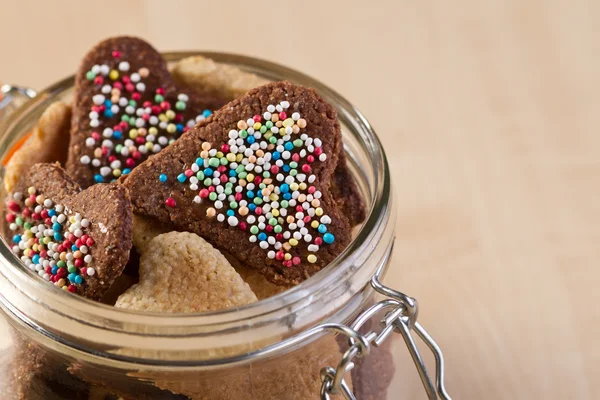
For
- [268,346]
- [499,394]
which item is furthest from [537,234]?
[268,346]

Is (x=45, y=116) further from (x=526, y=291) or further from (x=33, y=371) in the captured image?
(x=526, y=291)

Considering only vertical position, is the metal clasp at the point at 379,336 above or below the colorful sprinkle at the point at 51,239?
below

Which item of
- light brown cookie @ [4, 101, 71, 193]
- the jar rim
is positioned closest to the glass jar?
the jar rim

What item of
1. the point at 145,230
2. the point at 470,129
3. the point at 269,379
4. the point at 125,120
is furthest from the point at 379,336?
the point at 470,129

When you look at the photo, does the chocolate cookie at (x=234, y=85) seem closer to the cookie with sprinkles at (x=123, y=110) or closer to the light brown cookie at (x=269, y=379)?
the cookie with sprinkles at (x=123, y=110)

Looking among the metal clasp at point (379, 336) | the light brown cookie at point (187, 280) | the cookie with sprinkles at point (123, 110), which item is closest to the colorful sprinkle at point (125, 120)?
the cookie with sprinkles at point (123, 110)

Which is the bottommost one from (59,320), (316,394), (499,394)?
(499,394)

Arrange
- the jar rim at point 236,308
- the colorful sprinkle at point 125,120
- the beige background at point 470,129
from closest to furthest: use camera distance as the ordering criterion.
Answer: the jar rim at point 236,308, the colorful sprinkle at point 125,120, the beige background at point 470,129
